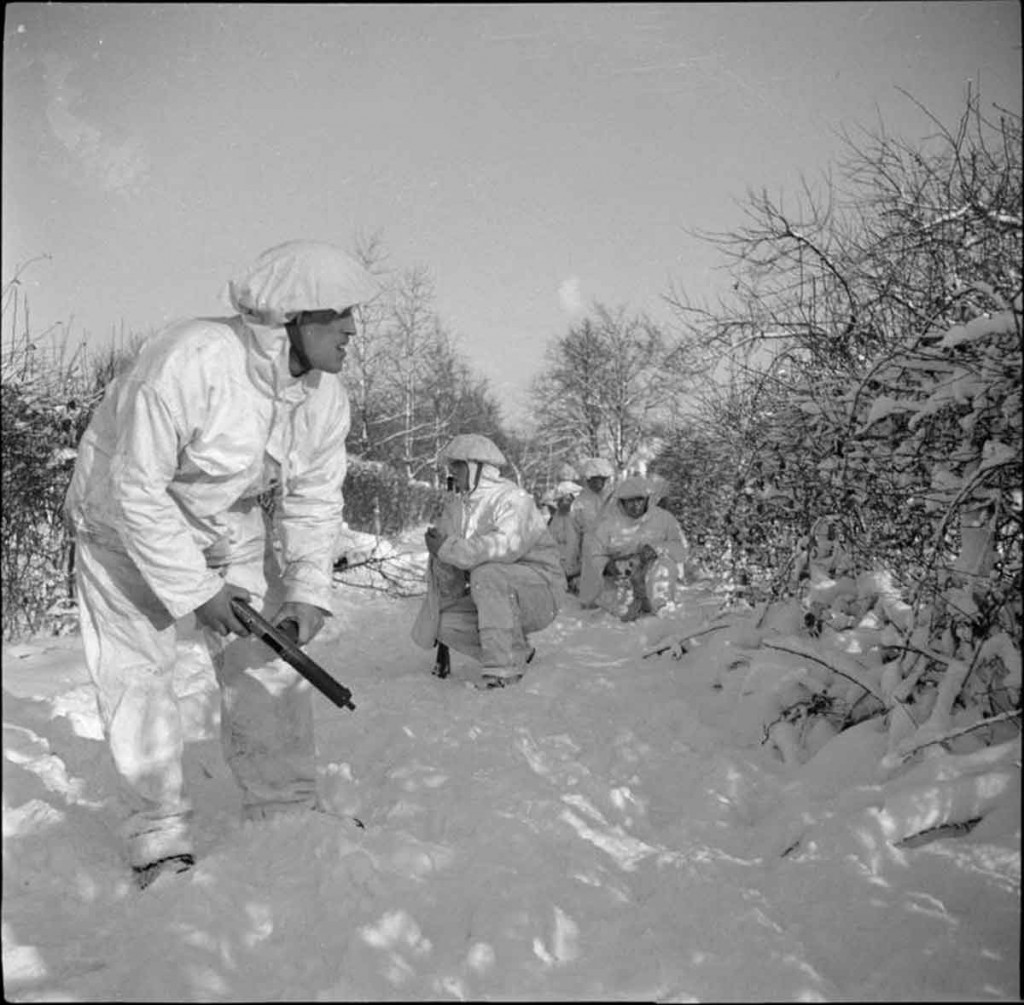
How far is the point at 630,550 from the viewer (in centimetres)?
852

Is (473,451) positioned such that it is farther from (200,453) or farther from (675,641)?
(200,453)

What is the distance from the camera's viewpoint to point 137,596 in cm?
247

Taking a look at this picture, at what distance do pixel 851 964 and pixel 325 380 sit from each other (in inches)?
84.5

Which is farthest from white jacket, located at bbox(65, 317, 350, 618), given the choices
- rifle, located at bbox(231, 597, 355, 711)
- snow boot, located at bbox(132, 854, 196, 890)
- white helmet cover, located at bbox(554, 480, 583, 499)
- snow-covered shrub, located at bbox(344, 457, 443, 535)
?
snow-covered shrub, located at bbox(344, 457, 443, 535)

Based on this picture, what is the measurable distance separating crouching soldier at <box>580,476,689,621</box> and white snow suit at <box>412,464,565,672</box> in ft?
9.13

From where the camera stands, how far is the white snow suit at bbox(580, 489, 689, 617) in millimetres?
8203

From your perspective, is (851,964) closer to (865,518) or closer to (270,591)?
(270,591)

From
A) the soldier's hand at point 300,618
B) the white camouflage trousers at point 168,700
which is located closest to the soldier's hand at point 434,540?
the white camouflage trousers at point 168,700

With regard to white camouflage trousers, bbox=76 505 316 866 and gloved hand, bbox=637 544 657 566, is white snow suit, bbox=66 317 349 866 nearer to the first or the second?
white camouflage trousers, bbox=76 505 316 866

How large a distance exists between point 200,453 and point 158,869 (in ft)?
3.69

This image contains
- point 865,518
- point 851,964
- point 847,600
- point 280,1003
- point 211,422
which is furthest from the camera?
point 847,600

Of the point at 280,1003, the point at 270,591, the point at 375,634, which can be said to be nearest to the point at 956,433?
the point at 270,591

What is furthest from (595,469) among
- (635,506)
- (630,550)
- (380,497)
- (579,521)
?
(380,497)

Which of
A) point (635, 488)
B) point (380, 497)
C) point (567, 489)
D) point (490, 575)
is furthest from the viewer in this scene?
point (380, 497)
